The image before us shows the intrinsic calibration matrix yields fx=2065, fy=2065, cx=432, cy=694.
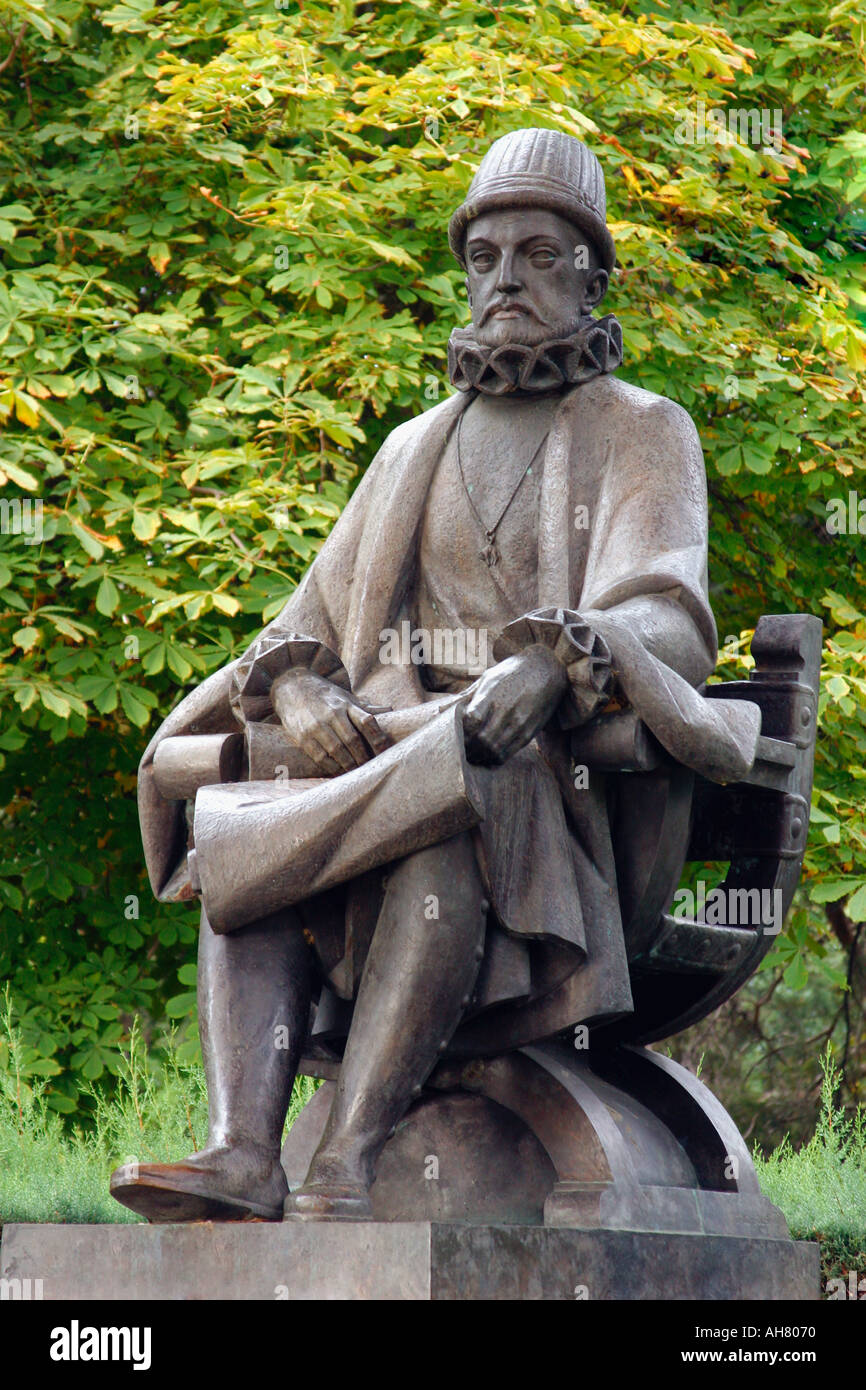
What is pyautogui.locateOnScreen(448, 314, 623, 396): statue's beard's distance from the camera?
4.34 meters

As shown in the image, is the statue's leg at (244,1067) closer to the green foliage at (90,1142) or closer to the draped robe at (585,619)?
the draped robe at (585,619)

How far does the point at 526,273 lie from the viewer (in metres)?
4.29

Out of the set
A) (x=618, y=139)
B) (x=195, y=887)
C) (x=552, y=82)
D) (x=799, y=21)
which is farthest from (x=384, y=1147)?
(x=799, y=21)

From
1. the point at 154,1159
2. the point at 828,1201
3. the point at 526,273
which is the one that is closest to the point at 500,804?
the point at 526,273

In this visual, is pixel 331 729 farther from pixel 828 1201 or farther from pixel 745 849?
pixel 828 1201

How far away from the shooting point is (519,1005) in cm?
383

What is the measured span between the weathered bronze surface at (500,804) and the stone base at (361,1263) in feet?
0.22

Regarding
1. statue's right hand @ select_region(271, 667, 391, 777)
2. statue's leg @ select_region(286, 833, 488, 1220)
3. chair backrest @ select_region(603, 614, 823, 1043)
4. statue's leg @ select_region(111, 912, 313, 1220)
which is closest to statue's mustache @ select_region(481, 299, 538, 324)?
chair backrest @ select_region(603, 614, 823, 1043)

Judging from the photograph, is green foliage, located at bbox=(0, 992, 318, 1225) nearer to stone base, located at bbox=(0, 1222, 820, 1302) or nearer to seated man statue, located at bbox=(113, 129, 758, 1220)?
seated man statue, located at bbox=(113, 129, 758, 1220)

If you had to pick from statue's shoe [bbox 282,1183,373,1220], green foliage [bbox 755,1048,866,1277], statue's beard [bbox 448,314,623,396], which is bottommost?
statue's shoe [bbox 282,1183,373,1220]

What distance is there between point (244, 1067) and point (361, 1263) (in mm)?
476

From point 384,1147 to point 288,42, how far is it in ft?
16.1

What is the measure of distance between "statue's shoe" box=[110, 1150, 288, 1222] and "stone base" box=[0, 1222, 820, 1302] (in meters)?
0.04

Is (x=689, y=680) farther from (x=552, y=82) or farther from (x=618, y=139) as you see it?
(x=618, y=139)
